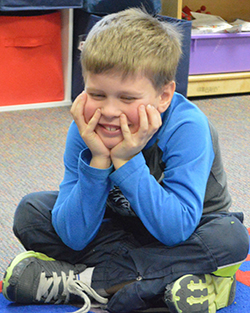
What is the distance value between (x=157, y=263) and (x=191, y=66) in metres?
1.60

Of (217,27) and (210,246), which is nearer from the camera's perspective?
(210,246)

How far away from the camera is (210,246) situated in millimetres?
854

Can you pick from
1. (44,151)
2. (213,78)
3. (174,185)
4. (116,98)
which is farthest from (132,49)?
(213,78)

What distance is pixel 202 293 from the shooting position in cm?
84

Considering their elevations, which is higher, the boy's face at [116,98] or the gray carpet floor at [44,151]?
the boy's face at [116,98]

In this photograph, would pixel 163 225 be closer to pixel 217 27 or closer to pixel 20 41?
pixel 20 41

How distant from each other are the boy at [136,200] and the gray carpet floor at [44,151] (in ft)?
0.78

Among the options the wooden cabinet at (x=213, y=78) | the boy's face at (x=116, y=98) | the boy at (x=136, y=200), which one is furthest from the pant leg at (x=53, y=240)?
the wooden cabinet at (x=213, y=78)

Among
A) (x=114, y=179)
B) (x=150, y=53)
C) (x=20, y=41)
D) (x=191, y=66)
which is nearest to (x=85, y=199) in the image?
(x=114, y=179)

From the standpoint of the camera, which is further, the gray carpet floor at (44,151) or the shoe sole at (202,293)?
the gray carpet floor at (44,151)

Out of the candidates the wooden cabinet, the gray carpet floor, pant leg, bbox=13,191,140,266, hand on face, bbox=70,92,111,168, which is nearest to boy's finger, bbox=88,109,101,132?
hand on face, bbox=70,92,111,168

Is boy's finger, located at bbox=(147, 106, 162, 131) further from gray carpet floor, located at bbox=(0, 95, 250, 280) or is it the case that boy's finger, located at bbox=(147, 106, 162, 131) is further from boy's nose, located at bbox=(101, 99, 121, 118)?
gray carpet floor, located at bbox=(0, 95, 250, 280)

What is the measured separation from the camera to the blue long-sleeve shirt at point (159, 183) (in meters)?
0.82

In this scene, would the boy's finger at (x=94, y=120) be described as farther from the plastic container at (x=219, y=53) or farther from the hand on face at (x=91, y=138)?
the plastic container at (x=219, y=53)
